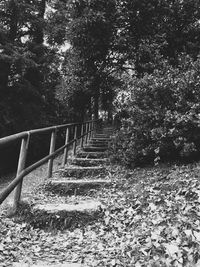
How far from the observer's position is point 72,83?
1198cm

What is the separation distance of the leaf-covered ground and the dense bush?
1.22 metres

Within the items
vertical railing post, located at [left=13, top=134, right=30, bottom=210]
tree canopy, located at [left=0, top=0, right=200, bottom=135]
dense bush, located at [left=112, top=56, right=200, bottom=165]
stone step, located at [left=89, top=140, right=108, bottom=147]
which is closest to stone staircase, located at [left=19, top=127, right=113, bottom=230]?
vertical railing post, located at [left=13, top=134, right=30, bottom=210]

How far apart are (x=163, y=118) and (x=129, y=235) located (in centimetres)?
355

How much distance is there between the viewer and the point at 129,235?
13.5 feet

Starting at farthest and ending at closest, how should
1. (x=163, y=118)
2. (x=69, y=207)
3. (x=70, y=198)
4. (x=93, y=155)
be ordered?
(x=93, y=155)
(x=163, y=118)
(x=70, y=198)
(x=69, y=207)

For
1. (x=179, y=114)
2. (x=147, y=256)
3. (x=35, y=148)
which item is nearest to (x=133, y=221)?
(x=147, y=256)

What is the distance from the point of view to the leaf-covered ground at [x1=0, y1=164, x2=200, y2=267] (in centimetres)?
346

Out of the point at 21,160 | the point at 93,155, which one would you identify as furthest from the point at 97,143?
→ the point at 21,160

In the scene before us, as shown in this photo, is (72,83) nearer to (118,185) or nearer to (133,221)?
(118,185)

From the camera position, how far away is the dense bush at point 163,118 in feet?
21.6

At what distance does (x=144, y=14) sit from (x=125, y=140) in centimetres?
508

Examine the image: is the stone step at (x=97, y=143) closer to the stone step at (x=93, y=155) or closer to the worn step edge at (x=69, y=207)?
the stone step at (x=93, y=155)

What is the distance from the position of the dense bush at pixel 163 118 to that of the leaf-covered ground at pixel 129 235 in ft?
3.99

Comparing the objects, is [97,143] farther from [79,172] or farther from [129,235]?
[129,235]
